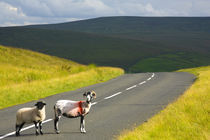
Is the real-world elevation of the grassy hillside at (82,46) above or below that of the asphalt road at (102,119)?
above

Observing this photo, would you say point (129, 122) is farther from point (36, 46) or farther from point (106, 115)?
point (36, 46)

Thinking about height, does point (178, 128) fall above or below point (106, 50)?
Result: below

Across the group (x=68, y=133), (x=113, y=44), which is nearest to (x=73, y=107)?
(x=68, y=133)

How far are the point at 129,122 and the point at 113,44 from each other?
115 meters

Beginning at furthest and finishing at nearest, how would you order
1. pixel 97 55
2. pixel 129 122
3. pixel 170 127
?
pixel 97 55, pixel 129 122, pixel 170 127

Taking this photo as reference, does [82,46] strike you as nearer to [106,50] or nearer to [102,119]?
[106,50]

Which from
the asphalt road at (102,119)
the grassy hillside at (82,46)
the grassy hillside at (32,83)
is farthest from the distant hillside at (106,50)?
the asphalt road at (102,119)

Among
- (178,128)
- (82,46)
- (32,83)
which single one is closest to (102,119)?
(178,128)

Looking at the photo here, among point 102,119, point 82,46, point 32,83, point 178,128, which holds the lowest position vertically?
point 102,119

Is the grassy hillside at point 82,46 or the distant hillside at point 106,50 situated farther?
the grassy hillside at point 82,46

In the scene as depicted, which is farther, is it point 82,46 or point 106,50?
point 82,46

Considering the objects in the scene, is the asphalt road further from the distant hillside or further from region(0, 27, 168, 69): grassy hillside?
region(0, 27, 168, 69): grassy hillside

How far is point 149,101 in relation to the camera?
1641 centimetres

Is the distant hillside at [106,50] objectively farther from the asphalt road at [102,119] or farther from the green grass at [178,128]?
the green grass at [178,128]
